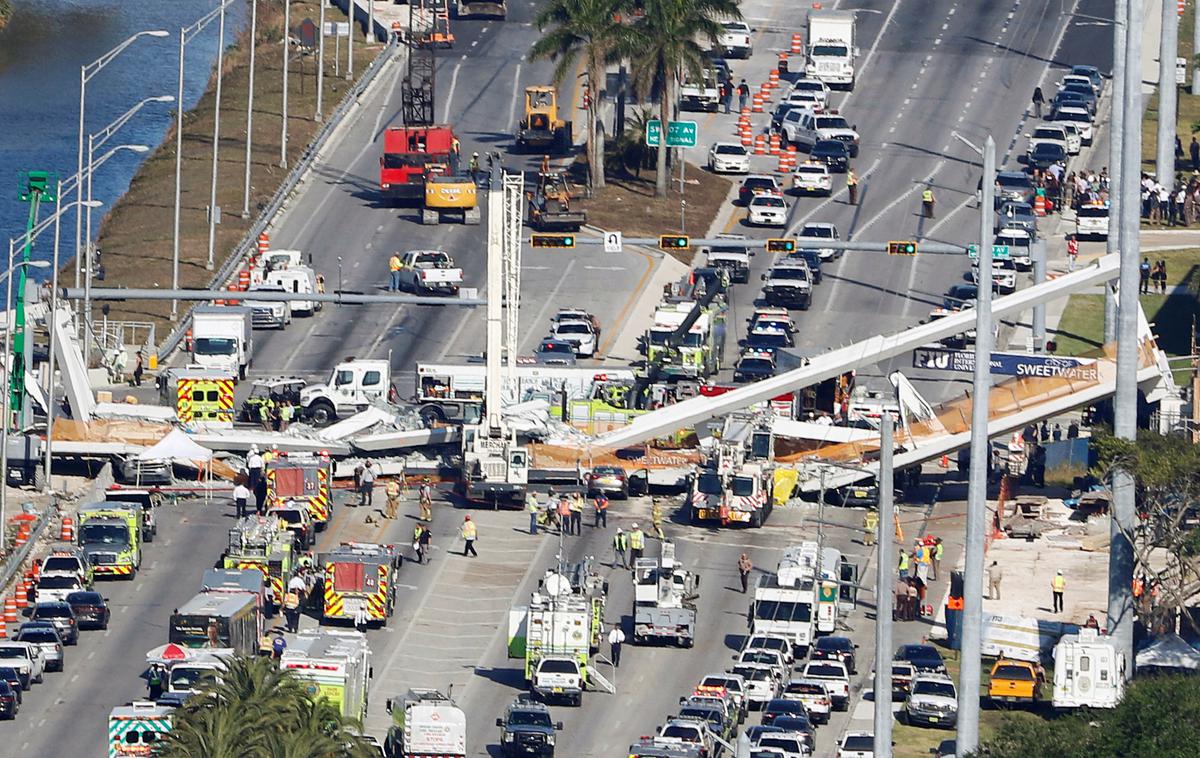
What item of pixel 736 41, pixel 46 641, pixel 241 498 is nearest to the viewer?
pixel 46 641

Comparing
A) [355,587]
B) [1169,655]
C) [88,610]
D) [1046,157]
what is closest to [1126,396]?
[1169,655]

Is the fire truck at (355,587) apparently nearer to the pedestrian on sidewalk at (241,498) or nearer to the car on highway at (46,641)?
the car on highway at (46,641)

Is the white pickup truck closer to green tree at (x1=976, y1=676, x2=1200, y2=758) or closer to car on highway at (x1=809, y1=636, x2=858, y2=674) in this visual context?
car on highway at (x1=809, y1=636, x2=858, y2=674)

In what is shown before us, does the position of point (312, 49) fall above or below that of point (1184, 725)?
above

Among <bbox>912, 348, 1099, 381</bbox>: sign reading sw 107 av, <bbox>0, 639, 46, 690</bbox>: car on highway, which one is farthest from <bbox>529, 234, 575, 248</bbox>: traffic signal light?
<bbox>0, 639, 46, 690</bbox>: car on highway

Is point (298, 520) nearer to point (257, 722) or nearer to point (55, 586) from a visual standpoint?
point (55, 586)

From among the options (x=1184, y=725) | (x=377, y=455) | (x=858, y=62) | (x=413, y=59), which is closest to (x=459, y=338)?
(x=377, y=455)

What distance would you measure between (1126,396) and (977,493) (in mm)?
16990

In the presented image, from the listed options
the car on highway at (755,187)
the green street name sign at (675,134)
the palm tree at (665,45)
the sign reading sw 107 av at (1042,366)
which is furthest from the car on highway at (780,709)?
the palm tree at (665,45)

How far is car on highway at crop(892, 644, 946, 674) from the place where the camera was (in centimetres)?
9200

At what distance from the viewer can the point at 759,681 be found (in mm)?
90312

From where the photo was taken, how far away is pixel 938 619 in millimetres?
100812

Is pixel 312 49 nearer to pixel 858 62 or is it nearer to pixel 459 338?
pixel 858 62

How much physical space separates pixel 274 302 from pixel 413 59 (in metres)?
31.6
